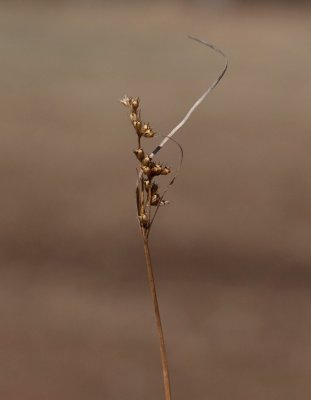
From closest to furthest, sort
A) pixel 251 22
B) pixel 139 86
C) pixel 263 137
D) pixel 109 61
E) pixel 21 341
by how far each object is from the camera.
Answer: pixel 21 341
pixel 263 137
pixel 139 86
pixel 109 61
pixel 251 22

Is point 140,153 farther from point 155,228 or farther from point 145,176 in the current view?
point 155,228

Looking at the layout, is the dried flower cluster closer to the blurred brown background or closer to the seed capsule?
the seed capsule

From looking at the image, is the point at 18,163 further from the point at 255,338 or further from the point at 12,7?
the point at 12,7

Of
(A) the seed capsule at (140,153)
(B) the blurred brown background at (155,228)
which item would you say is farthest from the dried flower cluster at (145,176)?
(B) the blurred brown background at (155,228)

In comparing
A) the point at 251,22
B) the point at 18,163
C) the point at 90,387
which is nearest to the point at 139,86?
the point at 18,163

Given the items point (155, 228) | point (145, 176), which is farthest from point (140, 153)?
point (155, 228)

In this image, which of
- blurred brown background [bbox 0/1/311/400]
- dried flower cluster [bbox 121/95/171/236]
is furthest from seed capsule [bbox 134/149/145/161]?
blurred brown background [bbox 0/1/311/400]

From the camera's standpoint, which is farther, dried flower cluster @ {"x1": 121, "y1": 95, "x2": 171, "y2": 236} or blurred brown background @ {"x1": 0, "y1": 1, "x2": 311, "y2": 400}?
blurred brown background @ {"x1": 0, "y1": 1, "x2": 311, "y2": 400}

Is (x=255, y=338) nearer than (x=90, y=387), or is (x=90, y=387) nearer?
(x=90, y=387)
